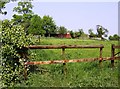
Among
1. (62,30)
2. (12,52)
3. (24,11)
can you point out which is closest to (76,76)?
(12,52)

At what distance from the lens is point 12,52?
30.9ft

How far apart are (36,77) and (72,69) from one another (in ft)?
5.14

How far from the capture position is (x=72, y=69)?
10.3m

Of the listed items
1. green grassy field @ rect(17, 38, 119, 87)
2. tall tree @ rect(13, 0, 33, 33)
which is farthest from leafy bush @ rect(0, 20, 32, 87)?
tall tree @ rect(13, 0, 33, 33)

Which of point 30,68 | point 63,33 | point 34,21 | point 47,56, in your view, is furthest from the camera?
point 63,33

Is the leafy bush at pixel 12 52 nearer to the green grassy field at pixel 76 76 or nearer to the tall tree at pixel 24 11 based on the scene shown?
the green grassy field at pixel 76 76

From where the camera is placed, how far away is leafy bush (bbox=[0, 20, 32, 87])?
30.0 feet

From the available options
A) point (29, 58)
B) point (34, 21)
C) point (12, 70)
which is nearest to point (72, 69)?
point (29, 58)

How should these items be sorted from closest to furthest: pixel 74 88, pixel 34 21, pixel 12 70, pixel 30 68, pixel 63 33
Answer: pixel 74 88 → pixel 12 70 → pixel 30 68 → pixel 34 21 → pixel 63 33

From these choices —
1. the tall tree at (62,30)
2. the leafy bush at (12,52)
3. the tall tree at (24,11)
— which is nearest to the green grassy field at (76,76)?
the leafy bush at (12,52)

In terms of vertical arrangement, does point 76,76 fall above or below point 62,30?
below

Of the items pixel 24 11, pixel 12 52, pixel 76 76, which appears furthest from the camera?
pixel 24 11

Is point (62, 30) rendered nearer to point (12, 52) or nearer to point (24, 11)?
point (24, 11)

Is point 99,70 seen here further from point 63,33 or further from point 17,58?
point 63,33
